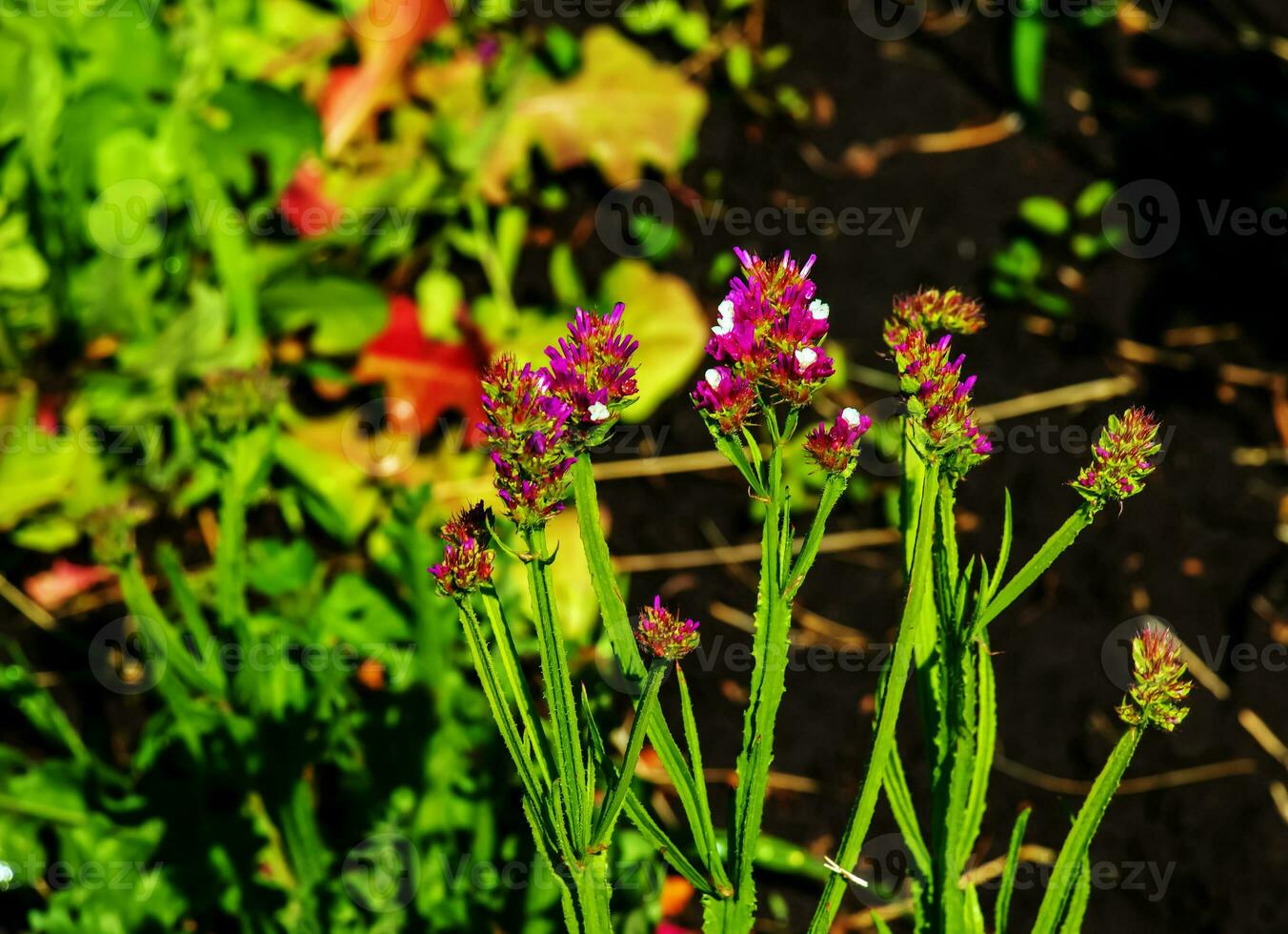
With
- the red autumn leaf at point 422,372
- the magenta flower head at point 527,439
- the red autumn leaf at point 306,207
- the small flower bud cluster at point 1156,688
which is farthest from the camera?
the red autumn leaf at point 306,207

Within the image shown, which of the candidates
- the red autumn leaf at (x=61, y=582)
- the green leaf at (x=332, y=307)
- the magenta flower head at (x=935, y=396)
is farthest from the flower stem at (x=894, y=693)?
the red autumn leaf at (x=61, y=582)

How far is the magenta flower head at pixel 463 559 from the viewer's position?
87 centimetres

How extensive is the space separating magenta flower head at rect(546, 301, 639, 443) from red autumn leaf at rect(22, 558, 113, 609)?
5.58 ft

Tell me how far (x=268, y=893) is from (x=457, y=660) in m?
0.40

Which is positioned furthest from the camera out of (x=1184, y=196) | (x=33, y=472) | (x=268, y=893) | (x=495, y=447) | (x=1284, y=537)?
(x=1184, y=196)

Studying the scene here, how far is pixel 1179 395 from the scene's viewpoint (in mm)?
2457

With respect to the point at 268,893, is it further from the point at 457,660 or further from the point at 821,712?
the point at 821,712

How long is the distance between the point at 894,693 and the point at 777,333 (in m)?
0.30

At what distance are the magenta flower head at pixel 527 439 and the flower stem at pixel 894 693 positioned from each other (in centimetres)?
26

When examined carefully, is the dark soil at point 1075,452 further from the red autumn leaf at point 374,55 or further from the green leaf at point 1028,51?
the red autumn leaf at point 374,55

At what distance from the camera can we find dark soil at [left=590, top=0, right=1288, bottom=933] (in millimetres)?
2105

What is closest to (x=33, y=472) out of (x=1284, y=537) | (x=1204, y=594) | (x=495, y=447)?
(x=495, y=447)

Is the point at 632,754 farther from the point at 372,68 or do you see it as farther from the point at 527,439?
the point at 372,68

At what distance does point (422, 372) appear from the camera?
243cm
